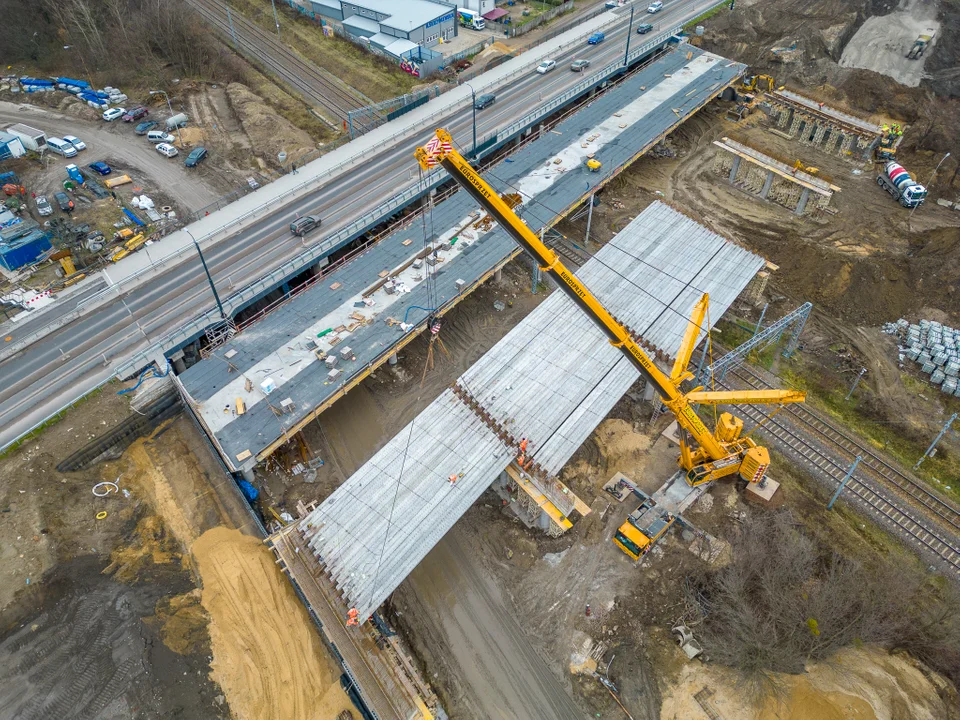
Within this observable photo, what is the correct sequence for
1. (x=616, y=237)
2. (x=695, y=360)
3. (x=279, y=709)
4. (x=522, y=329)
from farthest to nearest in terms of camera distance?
(x=616, y=237) → (x=695, y=360) → (x=522, y=329) → (x=279, y=709)

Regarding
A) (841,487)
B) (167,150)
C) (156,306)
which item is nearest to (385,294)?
(156,306)

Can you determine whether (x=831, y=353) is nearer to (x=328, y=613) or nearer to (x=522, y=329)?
(x=522, y=329)

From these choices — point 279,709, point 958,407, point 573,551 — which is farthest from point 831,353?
point 279,709

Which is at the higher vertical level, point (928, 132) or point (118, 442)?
point (118, 442)

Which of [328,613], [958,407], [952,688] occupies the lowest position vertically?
[952,688]

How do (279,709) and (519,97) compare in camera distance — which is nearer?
(279,709)

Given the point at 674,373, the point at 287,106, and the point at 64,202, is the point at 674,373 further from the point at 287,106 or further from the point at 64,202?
the point at 287,106
